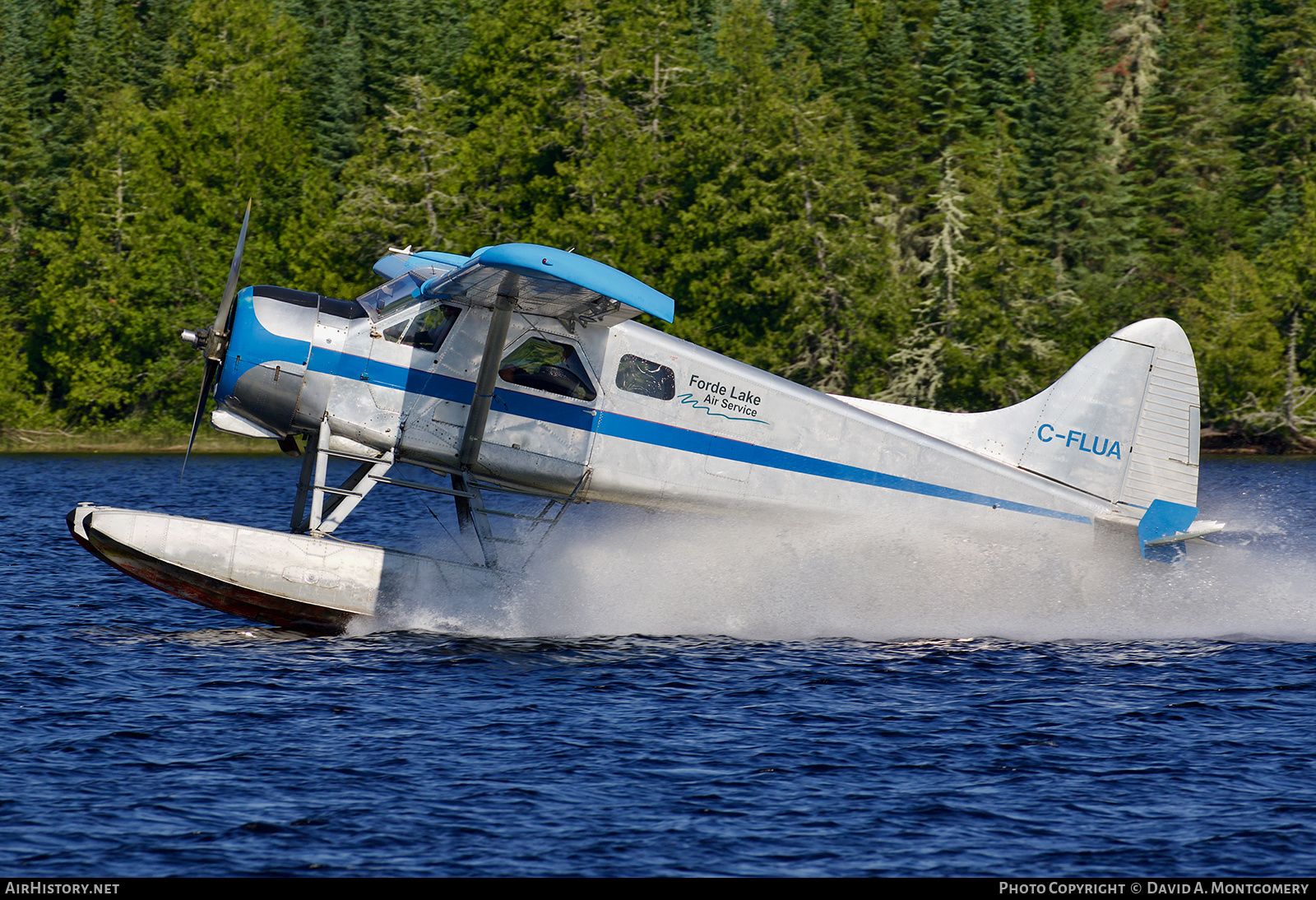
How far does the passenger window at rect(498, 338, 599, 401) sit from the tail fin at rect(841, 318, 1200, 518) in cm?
287

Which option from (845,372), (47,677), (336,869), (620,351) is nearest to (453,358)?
(620,351)

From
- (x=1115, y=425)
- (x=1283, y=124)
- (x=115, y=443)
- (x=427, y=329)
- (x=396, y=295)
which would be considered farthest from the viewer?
(x=1283, y=124)

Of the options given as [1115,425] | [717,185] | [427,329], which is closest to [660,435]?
[427,329]

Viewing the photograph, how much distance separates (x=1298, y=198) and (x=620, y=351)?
Result: 172 feet

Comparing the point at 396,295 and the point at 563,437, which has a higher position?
the point at 396,295

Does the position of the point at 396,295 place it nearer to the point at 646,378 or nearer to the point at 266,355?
the point at 266,355

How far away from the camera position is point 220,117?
179 feet

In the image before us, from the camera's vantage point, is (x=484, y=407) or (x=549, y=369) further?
(x=549, y=369)

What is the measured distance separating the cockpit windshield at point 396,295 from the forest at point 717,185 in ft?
107

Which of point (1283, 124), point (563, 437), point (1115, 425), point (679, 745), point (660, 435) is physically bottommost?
point (679, 745)

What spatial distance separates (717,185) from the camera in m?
46.8

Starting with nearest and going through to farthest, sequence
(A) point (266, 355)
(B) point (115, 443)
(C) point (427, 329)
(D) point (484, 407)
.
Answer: (A) point (266, 355) < (D) point (484, 407) < (C) point (427, 329) < (B) point (115, 443)

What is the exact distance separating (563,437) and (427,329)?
169cm

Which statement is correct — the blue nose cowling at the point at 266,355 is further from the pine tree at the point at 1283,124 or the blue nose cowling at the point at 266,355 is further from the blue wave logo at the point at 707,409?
the pine tree at the point at 1283,124
